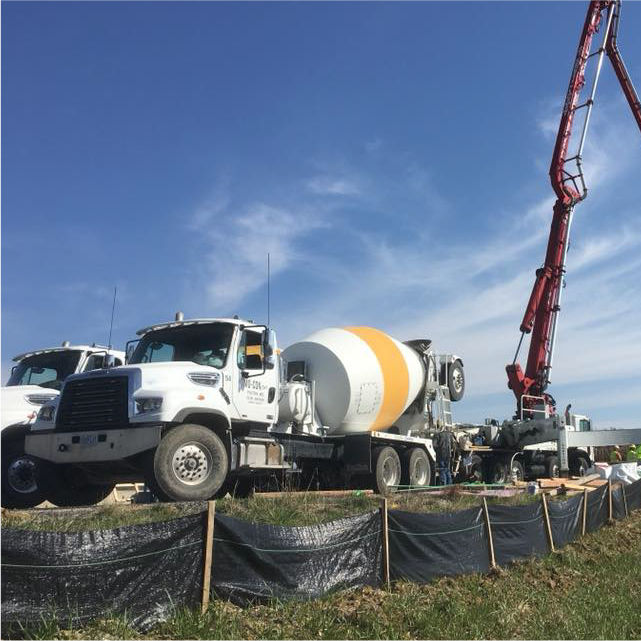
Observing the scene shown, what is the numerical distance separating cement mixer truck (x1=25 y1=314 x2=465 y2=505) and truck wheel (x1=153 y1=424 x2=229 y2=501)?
0.05 ft

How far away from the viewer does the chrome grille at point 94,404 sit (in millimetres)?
9875

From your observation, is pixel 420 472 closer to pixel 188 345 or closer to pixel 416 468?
pixel 416 468

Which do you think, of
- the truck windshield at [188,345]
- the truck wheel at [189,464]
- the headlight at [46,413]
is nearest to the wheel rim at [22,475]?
the headlight at [46,413]

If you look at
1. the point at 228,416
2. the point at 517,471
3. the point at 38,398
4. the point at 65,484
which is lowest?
the point at 65,484

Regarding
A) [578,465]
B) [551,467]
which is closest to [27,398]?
[551,467]

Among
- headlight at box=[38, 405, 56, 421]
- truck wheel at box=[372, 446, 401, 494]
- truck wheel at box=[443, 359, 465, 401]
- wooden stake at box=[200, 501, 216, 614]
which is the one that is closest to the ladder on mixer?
truck wheel at box=[443, 359, 465, 401]

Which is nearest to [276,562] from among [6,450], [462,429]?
[6,450]

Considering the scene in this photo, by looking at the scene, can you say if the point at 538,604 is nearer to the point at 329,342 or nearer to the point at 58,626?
the point at 58,626

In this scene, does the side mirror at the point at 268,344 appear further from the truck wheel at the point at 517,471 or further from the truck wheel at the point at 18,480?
the truck wheel at the point at 517,471

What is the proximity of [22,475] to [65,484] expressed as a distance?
2.73 ft

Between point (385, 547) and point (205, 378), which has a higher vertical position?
point (205, 378)

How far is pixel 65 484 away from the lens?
10.7 metres

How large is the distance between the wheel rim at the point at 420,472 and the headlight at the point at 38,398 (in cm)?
811

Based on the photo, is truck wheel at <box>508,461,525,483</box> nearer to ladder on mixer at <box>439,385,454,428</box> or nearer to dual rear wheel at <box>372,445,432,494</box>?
ladder on mixer at <box>439,385,454,428</box>
